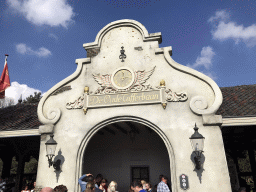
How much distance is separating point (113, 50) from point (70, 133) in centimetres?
357

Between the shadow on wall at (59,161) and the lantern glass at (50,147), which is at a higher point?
the lantern glass at (50,147)

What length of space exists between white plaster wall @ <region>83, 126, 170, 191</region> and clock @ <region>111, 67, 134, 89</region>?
9.47ft

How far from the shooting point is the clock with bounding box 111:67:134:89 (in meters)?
7.33

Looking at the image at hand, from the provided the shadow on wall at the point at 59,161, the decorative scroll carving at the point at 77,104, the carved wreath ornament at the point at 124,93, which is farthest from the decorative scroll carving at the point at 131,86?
the shadow on wall at the point at 59,161

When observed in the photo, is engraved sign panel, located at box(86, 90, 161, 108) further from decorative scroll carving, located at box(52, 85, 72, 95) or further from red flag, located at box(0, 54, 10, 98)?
red flag, located at box(0, 54, 10, 98)

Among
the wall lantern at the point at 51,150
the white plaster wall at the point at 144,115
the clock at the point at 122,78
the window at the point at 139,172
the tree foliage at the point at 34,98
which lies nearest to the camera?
the white plaster wall at the point at 144,115

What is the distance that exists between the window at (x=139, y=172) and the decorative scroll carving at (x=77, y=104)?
14.6 ft

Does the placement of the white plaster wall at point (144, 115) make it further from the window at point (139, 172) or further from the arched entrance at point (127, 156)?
the window at point (139, 172)

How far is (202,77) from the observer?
22.2 feet

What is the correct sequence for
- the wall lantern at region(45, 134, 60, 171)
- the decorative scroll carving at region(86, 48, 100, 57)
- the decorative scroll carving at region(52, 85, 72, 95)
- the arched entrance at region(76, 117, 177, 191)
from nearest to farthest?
the wall lantern at region(45, 134, 60, 171)
the decorative scroll carving at region(52, 85, 72, 95)
the decorative scroll carving at region(86, 48, 100, 57)
the arched entrance at region(76, 117, 177, 191)

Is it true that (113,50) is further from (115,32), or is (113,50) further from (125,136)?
(125,136)

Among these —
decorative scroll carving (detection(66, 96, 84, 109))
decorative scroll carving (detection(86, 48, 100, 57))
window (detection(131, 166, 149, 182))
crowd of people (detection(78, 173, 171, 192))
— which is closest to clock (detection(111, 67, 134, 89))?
decorative scroll carving (detection(86, 48, 100, 57))

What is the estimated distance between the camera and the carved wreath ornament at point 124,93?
6.80m

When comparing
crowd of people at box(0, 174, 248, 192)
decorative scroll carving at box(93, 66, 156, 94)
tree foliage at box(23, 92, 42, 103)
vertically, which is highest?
tree foliage at box(23, 92, 42, 103)
